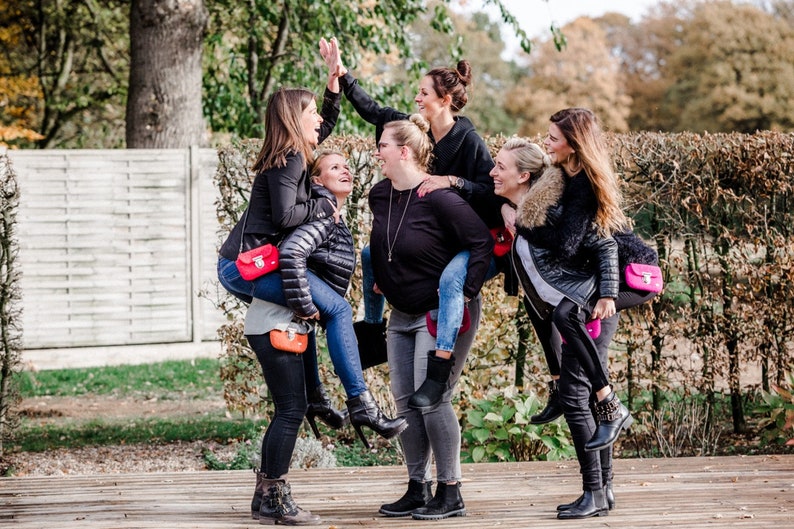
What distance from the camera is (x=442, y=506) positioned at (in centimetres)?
438

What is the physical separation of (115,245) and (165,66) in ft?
6.25

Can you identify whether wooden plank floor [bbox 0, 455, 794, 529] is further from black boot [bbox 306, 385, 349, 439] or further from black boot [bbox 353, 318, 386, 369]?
black boot [bbox 353, 318, 386, 369]

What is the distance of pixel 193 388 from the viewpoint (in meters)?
9.23

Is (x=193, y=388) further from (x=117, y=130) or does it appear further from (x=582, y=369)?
(x=117, y=130)

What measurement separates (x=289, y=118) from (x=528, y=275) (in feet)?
4.10

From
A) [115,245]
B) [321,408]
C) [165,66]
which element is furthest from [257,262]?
[115,245]

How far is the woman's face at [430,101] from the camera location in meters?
4.47

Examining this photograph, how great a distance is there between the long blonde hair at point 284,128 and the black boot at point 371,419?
3.38ft

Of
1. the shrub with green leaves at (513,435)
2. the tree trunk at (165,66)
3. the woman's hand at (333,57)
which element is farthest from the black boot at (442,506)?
the tree trunk at (165,66)

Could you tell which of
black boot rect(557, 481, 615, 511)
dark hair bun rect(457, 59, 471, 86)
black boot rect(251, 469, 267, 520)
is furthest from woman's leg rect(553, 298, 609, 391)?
black boot rect(251, 469, 267, 520)

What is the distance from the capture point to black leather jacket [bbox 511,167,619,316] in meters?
4.24

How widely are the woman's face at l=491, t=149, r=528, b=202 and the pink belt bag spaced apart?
2.01 ft

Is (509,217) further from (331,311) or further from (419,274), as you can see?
(331,311)

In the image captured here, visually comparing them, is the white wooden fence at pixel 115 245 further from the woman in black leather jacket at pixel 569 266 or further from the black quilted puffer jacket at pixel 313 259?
the woman in black leather jacket at pixel 569 266
